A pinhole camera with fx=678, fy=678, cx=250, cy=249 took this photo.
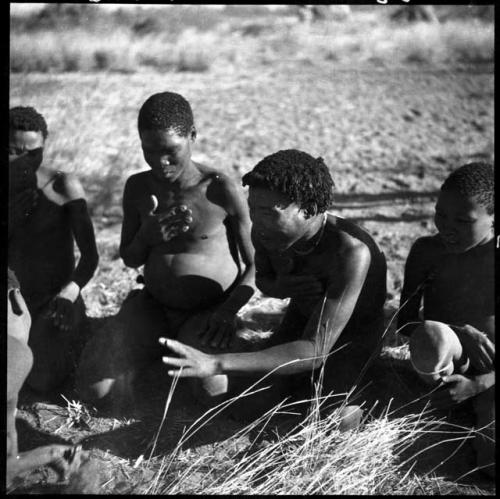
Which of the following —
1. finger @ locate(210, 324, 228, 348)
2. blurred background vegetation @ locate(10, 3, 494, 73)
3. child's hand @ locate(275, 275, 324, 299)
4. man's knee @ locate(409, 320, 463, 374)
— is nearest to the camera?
man's knee @ locate(409, 320, 463, 374)

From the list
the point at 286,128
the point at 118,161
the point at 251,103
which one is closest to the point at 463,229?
the point at 118,161

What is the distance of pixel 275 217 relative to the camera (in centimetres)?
272

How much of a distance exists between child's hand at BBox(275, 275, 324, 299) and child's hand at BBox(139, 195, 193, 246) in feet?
1.79

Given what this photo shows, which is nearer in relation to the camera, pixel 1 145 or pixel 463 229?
pixel 1 145

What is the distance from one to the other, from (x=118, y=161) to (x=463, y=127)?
11.5 feet

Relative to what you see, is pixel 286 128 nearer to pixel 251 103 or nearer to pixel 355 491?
pixel 251 103

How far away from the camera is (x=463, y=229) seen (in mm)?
2848

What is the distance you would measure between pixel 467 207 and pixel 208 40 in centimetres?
772

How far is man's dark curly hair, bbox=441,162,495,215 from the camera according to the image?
2791 millimetres

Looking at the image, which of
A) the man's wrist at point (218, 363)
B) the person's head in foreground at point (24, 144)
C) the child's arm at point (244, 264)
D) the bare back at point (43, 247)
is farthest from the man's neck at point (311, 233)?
the person's head in foreground at point (24, 144)

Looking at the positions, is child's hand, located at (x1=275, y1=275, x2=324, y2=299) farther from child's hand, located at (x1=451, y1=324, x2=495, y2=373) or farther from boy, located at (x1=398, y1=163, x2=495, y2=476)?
child's hand, located at (x1=451, y1=324, x2=495, y2=373)

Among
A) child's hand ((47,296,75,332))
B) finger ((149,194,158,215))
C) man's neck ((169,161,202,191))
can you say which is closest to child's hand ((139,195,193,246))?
finger ((149,194,158,215))

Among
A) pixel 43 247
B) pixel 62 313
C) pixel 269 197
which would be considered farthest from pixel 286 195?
pixel 43 247

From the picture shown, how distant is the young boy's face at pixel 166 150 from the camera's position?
3088 mm
